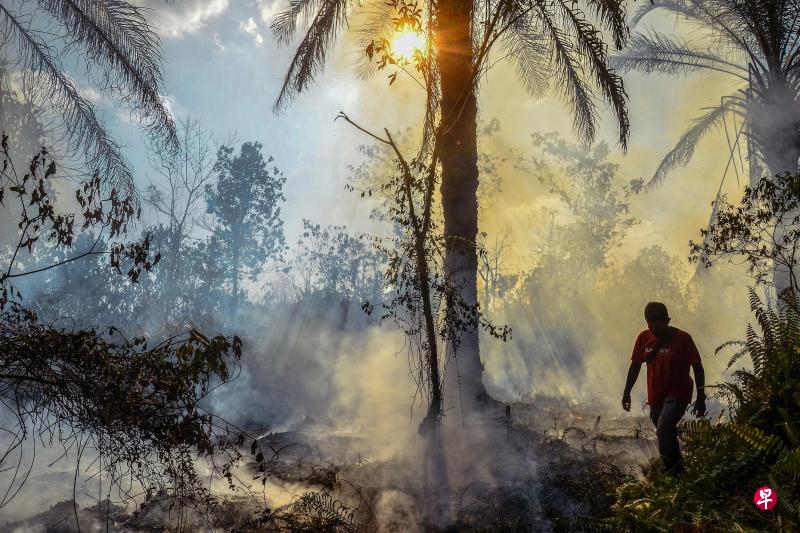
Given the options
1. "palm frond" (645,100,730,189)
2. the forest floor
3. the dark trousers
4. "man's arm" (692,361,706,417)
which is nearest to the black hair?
"man's arm" (692,361,706,417)

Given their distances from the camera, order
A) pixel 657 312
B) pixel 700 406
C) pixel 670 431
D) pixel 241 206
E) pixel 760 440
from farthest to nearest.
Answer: pixel 241 206 → pixel 657 312 → pixel 700 406 → pixel 670 431 → pixel 760 440

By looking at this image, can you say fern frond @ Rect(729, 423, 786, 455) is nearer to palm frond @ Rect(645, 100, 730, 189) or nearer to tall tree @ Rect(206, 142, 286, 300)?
palm frond @ Rect(645, 100, 730, 189)

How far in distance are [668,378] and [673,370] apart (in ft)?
0.28

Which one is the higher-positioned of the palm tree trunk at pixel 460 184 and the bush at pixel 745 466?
the palm tree trunk at pixel 460 184

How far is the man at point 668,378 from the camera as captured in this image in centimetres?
453

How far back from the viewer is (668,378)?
4.74 metres

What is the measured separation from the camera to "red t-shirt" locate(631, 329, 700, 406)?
15.4ft

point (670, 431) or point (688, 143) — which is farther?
point (688, 143)

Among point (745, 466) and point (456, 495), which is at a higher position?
point (745, 466)

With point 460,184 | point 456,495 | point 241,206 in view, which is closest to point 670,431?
point 456,495

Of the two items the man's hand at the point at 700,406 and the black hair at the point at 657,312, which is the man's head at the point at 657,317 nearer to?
the black hair at the point at 657,312

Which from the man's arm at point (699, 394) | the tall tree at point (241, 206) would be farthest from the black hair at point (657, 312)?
the tall tree at point (241, 206)

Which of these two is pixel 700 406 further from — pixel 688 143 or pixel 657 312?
pixel 688 143

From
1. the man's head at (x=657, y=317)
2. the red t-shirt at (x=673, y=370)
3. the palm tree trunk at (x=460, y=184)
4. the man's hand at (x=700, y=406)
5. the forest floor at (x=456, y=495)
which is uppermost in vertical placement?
the palm tree trunk at (x=460, y=184)
